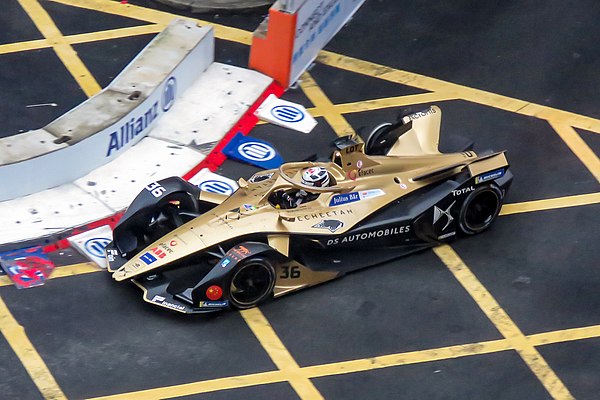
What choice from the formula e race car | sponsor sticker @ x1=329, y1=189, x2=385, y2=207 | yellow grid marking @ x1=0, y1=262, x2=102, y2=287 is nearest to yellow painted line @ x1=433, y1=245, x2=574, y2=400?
the formula e race car

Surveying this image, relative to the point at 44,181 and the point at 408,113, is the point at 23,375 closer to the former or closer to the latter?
the point at 44,181

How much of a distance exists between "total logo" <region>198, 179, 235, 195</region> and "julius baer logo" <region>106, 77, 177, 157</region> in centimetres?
115

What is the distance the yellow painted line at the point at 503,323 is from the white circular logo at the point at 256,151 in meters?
2.70

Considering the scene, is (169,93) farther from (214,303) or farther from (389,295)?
(389,295)

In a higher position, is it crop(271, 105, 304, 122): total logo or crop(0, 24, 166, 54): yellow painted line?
crop(0, 24, 166, 54): yellow painted line

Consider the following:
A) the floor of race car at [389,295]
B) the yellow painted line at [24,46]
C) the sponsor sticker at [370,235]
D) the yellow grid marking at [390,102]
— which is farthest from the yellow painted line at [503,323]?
the yellow painted line at [24,46]

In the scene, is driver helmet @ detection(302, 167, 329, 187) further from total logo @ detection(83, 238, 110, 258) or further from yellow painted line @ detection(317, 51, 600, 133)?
yellow painted line @ detection(317, 51, 600, 133)

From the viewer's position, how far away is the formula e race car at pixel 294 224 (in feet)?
43.7

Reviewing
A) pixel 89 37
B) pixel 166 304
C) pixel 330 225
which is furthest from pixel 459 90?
pixel 166 304

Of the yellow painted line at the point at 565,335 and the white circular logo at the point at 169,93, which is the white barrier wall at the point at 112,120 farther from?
the yellow painted line at the point at 565,335

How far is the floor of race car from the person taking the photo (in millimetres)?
12781

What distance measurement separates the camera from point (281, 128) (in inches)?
652

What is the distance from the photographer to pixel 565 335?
1339cm

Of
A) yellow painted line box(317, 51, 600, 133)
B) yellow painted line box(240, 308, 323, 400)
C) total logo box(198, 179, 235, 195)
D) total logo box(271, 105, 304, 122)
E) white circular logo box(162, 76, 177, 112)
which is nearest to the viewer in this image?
yellow painted line box(240, 308, 323, 400)
